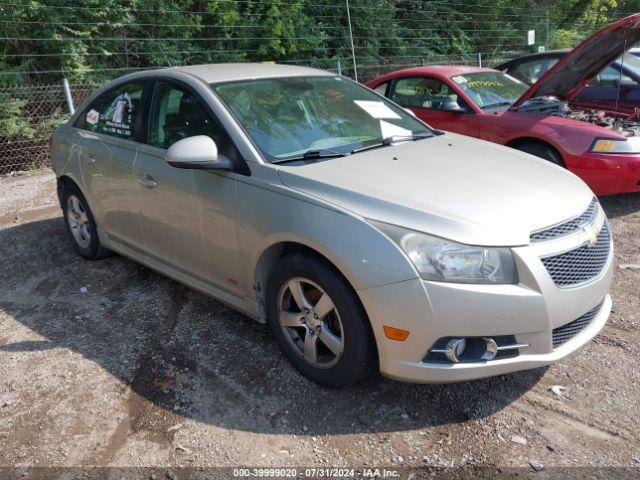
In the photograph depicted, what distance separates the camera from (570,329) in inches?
107

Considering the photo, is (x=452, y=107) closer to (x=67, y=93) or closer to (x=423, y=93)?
(x=423, y=93)

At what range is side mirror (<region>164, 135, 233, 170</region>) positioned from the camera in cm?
308

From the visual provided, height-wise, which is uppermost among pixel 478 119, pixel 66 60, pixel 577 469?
pixel 66 60

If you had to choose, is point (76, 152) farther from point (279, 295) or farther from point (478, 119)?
point (478, 119)

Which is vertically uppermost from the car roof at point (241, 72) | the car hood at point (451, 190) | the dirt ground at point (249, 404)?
the car roof at point (241, 72)

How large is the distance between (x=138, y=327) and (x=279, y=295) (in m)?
1.32

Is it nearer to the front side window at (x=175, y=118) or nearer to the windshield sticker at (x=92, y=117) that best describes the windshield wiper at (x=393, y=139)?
the front side window at (x=175, y=118)

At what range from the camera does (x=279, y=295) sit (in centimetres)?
306

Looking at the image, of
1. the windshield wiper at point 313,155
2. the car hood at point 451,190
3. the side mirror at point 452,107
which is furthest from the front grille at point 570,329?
the side mirror at point 452,107

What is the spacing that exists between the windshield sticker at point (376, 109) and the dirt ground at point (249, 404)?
1.69m

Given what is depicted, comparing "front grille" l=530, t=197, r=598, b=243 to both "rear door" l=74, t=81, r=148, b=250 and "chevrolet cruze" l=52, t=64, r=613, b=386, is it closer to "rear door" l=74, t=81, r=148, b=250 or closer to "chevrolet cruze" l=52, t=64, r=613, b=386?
"chevrolet cruze" l=52, t=64, r=613, b=386

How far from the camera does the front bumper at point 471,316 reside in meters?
2.45

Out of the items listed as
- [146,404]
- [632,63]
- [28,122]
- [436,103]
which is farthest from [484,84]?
[28,122]

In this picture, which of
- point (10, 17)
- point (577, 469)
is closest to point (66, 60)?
point (10, 17)
